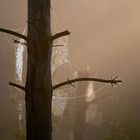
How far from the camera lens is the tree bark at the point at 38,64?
4.00 metres

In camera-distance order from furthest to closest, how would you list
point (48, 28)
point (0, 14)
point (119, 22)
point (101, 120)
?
1. point (0, 14)
2. point (119, 22)
3. point (101, 120)
4. point (48, 28)

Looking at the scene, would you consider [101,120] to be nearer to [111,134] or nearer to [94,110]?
[94,110]

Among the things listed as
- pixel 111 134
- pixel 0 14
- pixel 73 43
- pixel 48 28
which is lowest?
pixel 111 134

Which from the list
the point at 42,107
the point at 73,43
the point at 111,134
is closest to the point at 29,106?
the point at 42,107

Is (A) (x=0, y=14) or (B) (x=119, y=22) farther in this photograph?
(A) (x=0, y=14)

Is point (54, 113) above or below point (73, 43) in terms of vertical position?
below

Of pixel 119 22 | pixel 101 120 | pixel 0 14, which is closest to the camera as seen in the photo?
pixel 101 120

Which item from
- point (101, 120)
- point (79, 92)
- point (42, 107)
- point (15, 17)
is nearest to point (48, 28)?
point (42, 107)

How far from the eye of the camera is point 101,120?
54.9 ft

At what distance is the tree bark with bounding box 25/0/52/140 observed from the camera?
3996 mm

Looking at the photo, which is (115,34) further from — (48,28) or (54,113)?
(48,28)

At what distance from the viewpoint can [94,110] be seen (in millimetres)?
17094

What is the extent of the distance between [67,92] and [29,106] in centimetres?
1209

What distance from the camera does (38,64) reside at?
4020 millimetres
